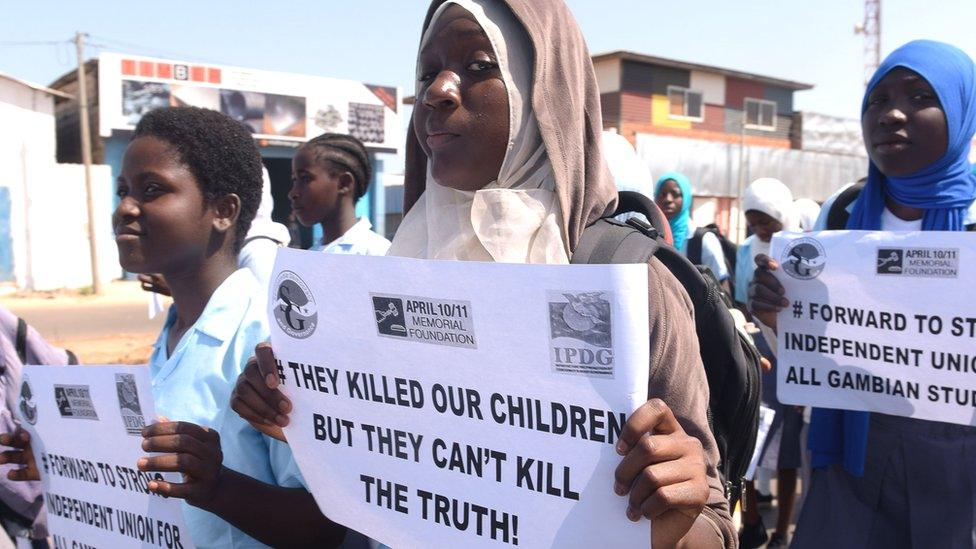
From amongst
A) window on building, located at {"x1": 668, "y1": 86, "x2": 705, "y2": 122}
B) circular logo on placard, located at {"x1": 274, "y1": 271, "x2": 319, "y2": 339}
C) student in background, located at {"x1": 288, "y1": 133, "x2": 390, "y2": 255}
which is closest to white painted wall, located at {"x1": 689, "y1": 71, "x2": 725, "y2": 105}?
window on building, located at {"x1": 668, "y1": 86, "x2": 705, "y2": 122}

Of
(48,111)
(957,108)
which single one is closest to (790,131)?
(48,111)

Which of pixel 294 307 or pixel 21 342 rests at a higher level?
pixel 294 307

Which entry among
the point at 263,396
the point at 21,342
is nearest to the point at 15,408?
the point at 21,342

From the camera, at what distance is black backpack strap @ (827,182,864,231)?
2881 millimetres

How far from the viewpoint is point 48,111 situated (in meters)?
20.2

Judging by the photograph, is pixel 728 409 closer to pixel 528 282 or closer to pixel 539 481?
pixel 539 481

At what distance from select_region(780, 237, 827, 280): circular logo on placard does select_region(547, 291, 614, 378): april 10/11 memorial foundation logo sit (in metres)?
1.53

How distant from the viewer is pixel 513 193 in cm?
149

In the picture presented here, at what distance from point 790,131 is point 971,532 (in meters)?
32.9

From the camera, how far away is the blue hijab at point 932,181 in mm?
2564

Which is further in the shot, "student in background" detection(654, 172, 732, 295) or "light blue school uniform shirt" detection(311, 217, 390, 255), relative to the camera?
"student in background" detection(654, 172, 732, 295)

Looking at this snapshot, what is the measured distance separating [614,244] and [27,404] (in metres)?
1.58

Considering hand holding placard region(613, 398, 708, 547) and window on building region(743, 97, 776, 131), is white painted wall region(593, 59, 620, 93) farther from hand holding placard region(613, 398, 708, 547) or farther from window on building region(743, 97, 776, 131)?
hand holding placard region(613, 398, 708, 547)

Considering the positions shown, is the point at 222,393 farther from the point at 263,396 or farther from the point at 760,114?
the point at 760,114
